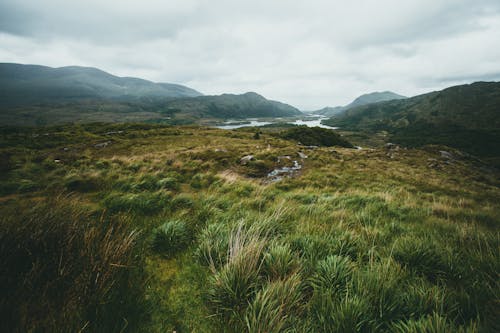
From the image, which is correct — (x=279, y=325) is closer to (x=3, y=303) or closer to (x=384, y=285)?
(x=384, y=285)

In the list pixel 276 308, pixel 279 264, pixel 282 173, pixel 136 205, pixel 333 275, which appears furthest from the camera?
pixel 282 173

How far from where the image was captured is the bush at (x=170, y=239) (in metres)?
3.02

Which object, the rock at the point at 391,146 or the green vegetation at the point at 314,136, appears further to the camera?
the green vegetation at the point at 314,136

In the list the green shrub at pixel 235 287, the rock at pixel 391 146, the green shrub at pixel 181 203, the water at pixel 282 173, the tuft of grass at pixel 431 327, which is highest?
the tuft of grass at pixel 431 327

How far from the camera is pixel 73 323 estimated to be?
5.25 feet

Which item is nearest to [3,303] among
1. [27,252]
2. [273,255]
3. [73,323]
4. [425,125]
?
[73,323]

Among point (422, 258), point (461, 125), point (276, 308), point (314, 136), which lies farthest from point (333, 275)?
point (461, 125)

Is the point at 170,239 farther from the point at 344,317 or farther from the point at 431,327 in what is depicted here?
the point at 431,327

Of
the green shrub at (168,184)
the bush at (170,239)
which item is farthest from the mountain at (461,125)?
the bush at (170,239)

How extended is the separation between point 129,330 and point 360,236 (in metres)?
3.42

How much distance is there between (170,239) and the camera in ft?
10.3

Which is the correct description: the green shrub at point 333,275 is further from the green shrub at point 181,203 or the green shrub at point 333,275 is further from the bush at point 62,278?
the green shrub at point 181,203

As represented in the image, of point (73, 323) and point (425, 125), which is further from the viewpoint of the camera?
point (425, 125)

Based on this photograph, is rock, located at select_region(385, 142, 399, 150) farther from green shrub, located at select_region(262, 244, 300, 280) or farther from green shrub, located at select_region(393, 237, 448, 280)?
green shrub, located at select_region(262, 244, 300, 280)
